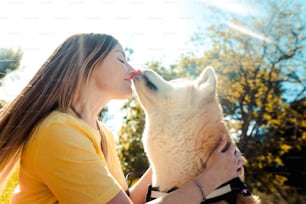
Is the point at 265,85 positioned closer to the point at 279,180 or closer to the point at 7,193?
the point at 279,180

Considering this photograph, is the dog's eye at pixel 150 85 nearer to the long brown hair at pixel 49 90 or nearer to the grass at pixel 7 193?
the long brown hair at pixel 49 90

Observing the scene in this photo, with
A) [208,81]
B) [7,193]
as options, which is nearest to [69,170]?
[208,81]

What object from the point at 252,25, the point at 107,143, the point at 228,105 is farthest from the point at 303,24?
the point at 107,143

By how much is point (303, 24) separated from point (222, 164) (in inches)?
585

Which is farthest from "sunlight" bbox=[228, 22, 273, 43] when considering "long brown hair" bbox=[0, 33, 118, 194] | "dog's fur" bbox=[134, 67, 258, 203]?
"long brown hair" bbox=[0, 33, 118, 194]

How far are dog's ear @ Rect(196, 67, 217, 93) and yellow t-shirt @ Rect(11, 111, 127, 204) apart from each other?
68 cm

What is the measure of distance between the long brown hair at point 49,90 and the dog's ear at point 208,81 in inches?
20.1

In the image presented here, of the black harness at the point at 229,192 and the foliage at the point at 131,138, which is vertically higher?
the black harness at the point at 229,192

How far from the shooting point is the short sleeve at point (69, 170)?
1.51 meters

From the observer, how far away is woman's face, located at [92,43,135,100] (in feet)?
6.24

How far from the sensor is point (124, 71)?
1948 millimetres

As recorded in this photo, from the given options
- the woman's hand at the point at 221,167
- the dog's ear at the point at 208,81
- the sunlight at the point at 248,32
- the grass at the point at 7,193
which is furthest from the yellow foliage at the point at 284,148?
the woman's hand at the point at 221,167

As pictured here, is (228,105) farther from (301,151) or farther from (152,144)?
(152,144)

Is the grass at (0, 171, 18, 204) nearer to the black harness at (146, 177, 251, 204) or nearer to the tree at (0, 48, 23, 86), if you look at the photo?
the tree at (0, 48, 23, 86)
